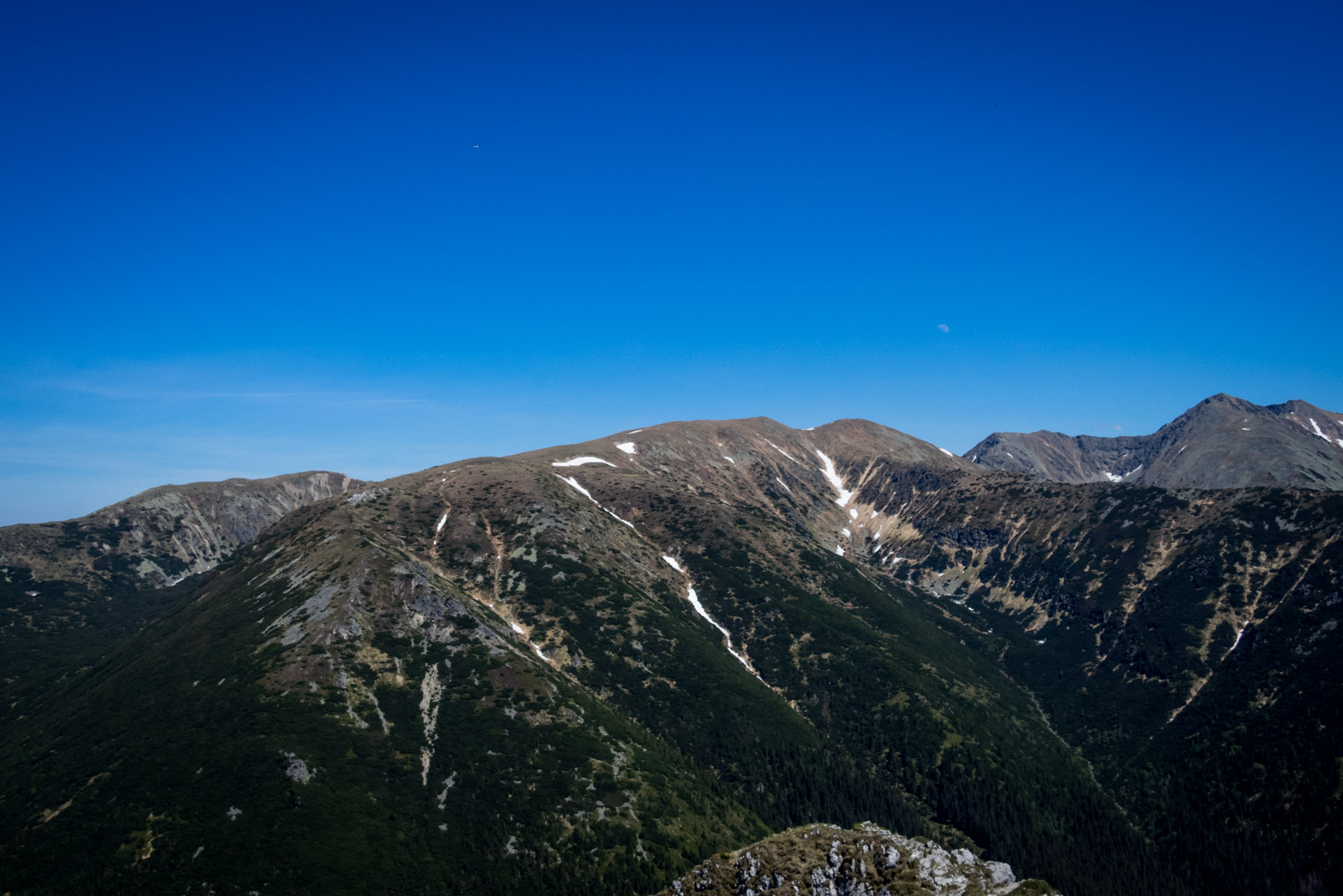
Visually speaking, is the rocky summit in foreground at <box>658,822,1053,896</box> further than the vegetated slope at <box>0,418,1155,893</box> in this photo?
No

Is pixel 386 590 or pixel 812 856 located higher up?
pixel 386 590

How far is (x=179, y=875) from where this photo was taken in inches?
4690

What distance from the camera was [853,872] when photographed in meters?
84.1

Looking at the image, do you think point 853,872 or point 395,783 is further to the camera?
point 395,783

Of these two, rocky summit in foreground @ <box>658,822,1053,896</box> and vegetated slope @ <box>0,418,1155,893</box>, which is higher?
rocky summit in foreground @ <box>658,822,1053,896</box>

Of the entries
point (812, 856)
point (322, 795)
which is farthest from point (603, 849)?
point (812, 856)

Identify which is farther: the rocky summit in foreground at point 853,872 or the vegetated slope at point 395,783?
the vegetated slope at point 395,783

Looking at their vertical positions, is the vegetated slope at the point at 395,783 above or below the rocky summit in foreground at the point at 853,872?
below

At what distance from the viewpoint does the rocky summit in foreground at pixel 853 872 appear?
8119 cm

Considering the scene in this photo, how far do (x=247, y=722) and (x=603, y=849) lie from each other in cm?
8312

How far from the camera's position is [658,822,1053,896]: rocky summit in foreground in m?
81.2

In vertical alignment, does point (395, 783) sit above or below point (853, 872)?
below

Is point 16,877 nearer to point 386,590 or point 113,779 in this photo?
point 113,779

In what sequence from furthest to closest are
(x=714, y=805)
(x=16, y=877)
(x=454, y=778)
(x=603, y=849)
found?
(x=714, y=805) < (x=454, y=778) < (x=603, y=849) < (x=16, y=877)
